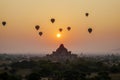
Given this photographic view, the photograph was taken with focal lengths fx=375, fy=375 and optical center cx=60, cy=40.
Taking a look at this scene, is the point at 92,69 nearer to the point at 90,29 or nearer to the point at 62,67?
the point at 62,67

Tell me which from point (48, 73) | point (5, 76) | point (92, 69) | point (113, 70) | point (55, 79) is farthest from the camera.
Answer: point (92, 69)

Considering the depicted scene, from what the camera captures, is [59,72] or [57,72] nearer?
[59,72]

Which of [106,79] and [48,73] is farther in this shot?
[48,73]

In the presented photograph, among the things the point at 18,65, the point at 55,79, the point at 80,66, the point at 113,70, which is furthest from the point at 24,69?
the point at 55,79

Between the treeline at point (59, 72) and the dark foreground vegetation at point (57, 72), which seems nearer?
the treeline at point (59, 72)

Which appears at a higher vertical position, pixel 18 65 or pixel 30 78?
pixel 18 65

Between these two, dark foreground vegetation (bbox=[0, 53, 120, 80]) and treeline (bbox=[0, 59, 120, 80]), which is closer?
treeline (bbox=[0, 59, 120, 80])

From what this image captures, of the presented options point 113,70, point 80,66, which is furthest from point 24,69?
point 113,70

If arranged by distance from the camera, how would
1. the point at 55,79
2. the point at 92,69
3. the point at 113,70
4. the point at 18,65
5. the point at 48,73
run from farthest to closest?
1. the point at 18,65
2. the point at 92,69
3. the point at 113,70
4. the point at 48,73
5. the point at 55,79

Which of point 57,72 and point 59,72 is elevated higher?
point 57,72

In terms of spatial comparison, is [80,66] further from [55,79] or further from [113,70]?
[55,79]
